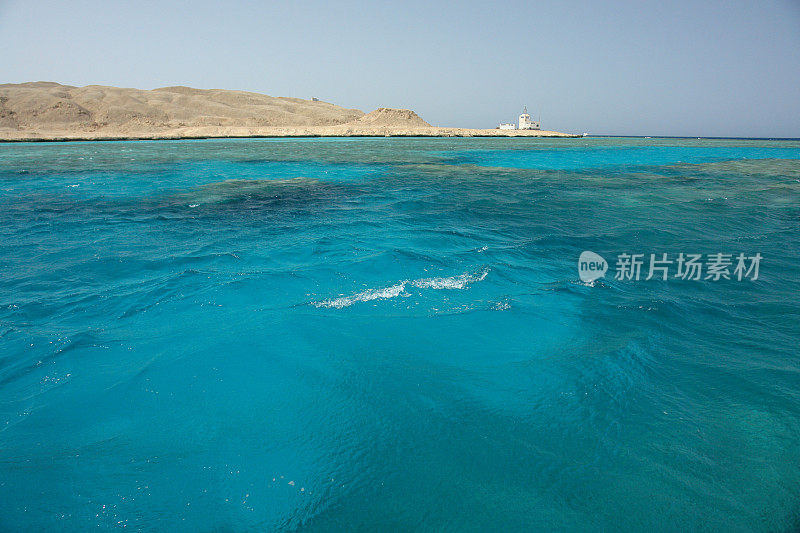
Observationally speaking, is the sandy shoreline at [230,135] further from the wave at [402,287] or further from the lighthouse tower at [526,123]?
the wave at [402,287]

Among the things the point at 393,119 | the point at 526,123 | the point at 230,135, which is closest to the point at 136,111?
the point at 230,135

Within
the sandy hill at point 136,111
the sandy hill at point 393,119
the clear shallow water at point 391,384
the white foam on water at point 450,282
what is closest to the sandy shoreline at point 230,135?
the sandy hill at point 136,111

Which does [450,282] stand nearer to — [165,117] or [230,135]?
[230,135]

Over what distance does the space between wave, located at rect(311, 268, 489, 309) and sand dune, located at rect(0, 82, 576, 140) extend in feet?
250

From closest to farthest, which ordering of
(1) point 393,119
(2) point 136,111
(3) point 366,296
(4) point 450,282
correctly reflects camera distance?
(3) point 366,296 → (4) point 450,282 → (2) point 136,111 → (1) point 393,119

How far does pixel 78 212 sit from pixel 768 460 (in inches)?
718

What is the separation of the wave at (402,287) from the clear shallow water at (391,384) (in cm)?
6

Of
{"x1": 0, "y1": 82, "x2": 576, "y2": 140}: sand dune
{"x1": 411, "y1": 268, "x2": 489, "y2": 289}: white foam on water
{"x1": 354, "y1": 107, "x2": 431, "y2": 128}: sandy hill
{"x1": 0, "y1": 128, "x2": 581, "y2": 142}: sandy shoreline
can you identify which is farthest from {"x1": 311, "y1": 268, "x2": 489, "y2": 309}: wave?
{"x1": 354, "y1": 107, "x2": 431, "y2": 128}: sandy hill

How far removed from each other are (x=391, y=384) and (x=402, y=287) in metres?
2.79

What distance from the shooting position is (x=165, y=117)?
91.3 m

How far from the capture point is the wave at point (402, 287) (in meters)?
6.72

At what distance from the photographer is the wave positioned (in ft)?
22.1

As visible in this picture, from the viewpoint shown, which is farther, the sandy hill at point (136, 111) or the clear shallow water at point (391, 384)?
the sandy hill at point (136, 111)

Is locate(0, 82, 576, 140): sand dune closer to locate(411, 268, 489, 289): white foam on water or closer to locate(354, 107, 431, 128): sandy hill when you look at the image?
locate(354, 107, 431, 128): sandy hill
